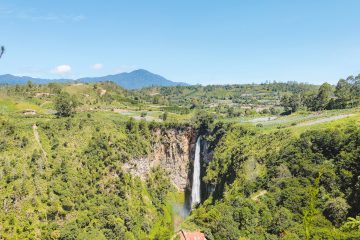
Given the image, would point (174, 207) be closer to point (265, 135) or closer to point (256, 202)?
point (265, 135)

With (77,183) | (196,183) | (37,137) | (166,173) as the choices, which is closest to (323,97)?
(196,183)

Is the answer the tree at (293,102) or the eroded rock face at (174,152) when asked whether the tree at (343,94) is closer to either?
the tree at (293,102)

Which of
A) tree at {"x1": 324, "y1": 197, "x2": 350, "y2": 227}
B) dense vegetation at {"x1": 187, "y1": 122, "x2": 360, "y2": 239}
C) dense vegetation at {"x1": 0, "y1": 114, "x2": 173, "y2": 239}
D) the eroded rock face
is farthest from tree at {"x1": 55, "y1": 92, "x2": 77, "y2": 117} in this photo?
tree at {"x1": 324, "y1": 197, "x2": 350, "y2": 227}

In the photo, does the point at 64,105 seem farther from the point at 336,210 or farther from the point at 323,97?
the point at 323,97

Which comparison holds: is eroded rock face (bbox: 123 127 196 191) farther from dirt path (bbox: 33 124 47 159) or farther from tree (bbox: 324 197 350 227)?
tree (bbox: 324 197 350 227)

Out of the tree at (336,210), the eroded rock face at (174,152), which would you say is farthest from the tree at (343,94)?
the tree at (336,210)

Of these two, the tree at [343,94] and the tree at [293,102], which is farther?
the tree at [293,102]
